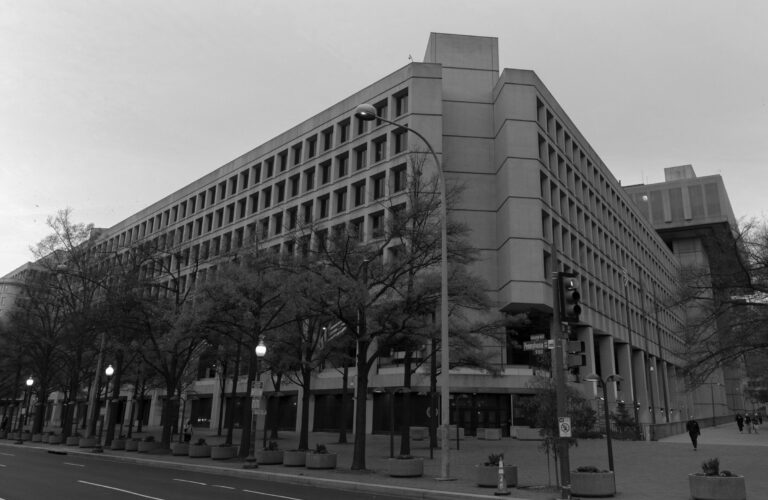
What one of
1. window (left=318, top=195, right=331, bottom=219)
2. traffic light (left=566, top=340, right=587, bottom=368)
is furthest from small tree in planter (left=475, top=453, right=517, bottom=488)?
window (left=318, top=195, right=331, bottom=219)

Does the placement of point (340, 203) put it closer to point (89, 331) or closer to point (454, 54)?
point (454, 54)

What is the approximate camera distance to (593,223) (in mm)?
64000

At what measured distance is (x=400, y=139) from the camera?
1966 inches

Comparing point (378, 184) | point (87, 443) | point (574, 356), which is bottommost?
point (87, 443)

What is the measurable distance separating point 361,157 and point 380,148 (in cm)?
264

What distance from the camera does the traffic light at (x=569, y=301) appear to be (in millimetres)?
13406

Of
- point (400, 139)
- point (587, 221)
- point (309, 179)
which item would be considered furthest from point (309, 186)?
point (587, 221)

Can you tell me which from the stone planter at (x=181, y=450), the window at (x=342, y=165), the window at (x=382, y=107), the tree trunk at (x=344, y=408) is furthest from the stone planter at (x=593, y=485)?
the window at (x=342, y=165)

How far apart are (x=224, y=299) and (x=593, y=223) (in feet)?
→ 164

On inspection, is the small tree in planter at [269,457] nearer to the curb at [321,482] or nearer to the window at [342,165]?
the curb at [321,482]

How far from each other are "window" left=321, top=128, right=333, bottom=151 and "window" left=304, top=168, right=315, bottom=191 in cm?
278

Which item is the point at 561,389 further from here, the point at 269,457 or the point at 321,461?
the point at 269,457

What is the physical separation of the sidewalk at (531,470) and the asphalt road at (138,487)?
1.34 m

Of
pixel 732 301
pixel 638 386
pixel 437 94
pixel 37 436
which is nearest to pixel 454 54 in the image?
pixel 437 94
